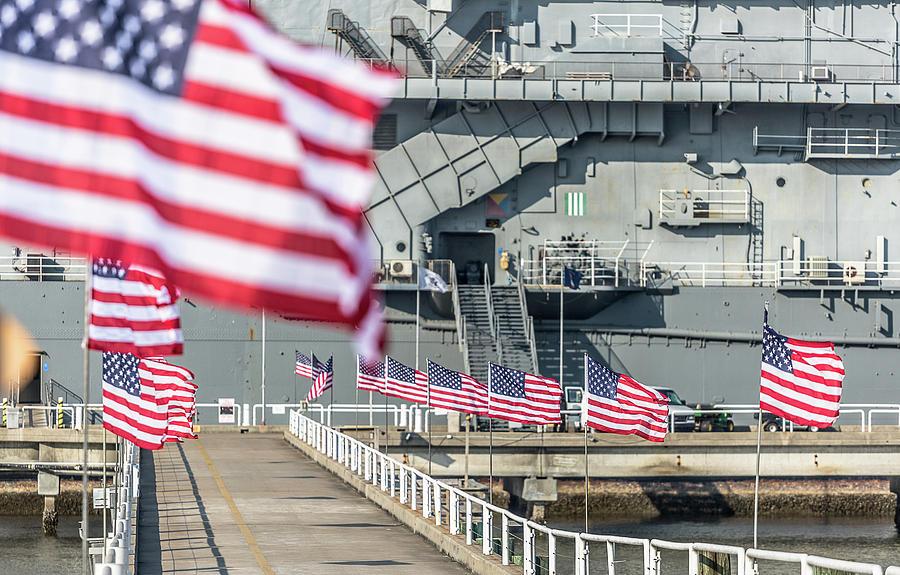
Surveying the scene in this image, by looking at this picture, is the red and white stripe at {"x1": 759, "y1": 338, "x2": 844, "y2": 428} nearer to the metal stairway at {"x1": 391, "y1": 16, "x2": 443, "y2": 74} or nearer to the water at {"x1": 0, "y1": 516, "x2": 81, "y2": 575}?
the water at {"x1": 0, "y1": 516, "x2": 81, "y2": 575}

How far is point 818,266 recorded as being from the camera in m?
50.0

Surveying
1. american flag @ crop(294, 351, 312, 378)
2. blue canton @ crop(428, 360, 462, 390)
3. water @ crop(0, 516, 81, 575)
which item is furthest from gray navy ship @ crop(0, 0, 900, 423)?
blue canton @ crop(428, 360, 462, 390)

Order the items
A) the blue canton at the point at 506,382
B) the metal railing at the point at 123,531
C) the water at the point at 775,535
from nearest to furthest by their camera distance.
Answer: the metal railing at the point at 123,531 → the blue canton at the point at 506,382 → the water at the point at 775,535

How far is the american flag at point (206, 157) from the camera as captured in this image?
7086 millimetres

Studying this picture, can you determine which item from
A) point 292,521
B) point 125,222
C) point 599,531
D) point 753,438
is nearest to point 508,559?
point 292,521

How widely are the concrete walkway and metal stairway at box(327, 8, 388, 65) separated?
44.9 feet

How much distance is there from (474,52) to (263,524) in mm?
25108

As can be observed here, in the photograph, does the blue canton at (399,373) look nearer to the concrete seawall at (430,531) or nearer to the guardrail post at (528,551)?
the concrete seawall at (430,531)

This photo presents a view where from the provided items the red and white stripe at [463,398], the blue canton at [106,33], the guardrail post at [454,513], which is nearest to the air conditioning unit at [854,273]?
the red and white stripe at [463,398]

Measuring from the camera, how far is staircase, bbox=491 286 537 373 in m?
46.5

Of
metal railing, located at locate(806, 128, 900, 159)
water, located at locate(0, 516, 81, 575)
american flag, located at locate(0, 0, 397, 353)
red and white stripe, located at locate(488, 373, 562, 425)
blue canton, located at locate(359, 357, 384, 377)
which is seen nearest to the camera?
american flag, located at locate(0, 0, 397, 353)

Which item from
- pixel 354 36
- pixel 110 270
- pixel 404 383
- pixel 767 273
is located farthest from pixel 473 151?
pixel 110 270

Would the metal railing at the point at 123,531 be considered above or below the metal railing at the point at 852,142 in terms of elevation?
below

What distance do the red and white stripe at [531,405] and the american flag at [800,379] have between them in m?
8.72
